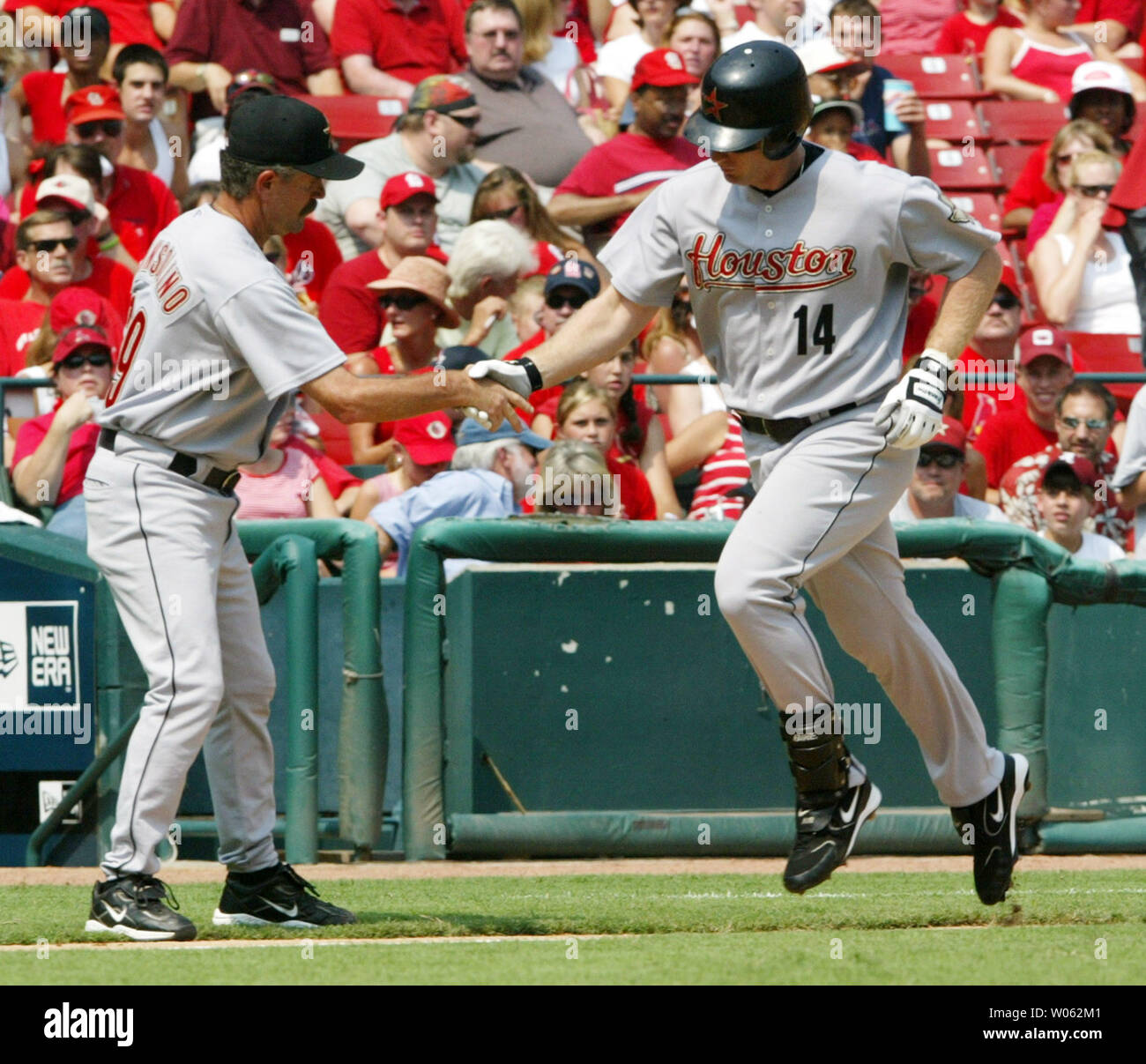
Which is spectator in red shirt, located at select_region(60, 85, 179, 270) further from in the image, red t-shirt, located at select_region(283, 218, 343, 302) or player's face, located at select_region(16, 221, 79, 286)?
player's face, located at select_region(16, 221, 79, 286)

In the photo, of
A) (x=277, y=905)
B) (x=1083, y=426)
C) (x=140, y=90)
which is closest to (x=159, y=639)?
(x=277, y=905)

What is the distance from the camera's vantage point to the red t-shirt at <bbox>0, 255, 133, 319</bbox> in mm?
8680

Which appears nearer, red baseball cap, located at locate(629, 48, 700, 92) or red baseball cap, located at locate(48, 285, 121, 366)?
red baseball cap, located at locate(48, 285, 121, 366)

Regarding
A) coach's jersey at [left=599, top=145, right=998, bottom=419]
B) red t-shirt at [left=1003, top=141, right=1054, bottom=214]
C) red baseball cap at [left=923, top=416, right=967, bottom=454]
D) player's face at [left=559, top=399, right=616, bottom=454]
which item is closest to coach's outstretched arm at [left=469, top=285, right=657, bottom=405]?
coach's jersey at [left=599, top=145, right=998, bottom=419]

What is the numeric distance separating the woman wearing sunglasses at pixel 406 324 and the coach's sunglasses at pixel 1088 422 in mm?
2693

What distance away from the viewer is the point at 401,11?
1102 cm

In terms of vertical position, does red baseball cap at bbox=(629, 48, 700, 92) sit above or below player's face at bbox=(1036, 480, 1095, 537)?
above

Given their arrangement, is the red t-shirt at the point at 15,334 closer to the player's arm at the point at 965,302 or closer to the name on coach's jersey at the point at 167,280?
the name on coach's jersey at the point at 167,280

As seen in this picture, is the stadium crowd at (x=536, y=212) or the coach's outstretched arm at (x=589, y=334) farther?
the stadium crowd at (x=536, y=212)

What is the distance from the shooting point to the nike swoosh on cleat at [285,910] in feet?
16.3

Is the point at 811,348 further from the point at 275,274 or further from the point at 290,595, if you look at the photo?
the point at 290,595

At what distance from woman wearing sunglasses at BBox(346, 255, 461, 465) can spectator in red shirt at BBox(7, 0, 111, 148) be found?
2656 mm

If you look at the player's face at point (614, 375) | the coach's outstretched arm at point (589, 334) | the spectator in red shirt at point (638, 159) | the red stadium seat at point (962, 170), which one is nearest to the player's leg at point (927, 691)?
the coach's outstretched arm at point (589, 334)

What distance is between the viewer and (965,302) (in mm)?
4750
